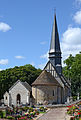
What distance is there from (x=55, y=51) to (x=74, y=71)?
7380 mm

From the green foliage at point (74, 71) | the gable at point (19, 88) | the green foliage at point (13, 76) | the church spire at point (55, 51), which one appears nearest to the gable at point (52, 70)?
the church spire at point (55, 51)

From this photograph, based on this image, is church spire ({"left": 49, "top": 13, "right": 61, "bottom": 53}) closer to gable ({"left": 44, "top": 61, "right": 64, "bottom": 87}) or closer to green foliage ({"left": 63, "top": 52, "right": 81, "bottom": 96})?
gable ({"left": 44, "top": 61, "right": 64, "bottom": 87})

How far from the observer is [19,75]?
5956 centimetres

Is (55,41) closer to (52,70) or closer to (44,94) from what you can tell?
(52,70)

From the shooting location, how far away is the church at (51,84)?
138ft

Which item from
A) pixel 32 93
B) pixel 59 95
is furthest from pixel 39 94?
pixel 59 95

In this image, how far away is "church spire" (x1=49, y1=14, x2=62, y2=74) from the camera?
157 ft

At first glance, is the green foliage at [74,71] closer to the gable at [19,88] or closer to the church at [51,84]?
the church at [51,84]

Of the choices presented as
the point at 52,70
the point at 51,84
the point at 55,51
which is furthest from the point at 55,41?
the point at 51,84

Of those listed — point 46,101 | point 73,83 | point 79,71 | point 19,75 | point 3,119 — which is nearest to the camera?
point 3,119

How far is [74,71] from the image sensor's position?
2005 inches

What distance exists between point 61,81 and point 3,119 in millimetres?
24474

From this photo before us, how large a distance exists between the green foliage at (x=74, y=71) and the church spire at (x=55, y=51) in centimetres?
465

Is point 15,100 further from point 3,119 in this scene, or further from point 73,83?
point 3,119
